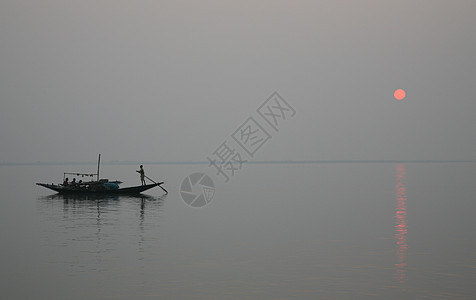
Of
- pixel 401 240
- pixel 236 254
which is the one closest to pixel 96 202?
pixel 236 254

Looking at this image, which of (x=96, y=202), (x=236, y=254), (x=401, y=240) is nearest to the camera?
(x=236, y=254)

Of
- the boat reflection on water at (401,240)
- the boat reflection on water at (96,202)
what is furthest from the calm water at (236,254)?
the boat reflection on water at (96,202)

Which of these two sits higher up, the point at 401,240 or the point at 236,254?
the point at 401,240

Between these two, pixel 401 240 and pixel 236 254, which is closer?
pixel 236 254

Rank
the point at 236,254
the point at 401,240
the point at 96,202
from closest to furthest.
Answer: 1. the point at 236,254
2. the point at 401,240
3. the point at 96,202

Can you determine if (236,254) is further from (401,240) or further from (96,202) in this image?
(96,202)

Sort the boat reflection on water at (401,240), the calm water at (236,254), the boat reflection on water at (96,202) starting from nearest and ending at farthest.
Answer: the calm water at (236,254) → the boat reflection on water at (401,240) → the boat reflection on water at (96,202)

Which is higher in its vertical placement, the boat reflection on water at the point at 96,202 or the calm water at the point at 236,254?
the boat reflection on water at the point at 96,202

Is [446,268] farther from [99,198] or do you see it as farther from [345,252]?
[99,198]

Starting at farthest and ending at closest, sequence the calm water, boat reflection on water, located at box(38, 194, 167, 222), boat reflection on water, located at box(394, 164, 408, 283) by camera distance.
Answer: boat reflection on water, located at box(38, 194, 167, 222), boat reflection on water, located at box(394, 164, 408, 283), the calm water

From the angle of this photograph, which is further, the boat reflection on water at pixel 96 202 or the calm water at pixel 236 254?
the boat reflection on water at pixel 96 202

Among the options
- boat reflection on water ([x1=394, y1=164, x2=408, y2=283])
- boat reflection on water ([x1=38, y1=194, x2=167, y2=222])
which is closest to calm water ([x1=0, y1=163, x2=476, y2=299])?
boat reflection on water ([x1=394, y1=164, x2=408, y2=283])

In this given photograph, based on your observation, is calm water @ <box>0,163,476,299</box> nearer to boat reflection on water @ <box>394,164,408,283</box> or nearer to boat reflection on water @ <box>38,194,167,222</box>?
boat reflection on water @ <box>394,164,408,283</box>

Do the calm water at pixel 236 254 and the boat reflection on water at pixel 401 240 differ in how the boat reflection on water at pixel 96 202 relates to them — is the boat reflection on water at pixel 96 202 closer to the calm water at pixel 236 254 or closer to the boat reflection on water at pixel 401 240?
the calm water at pixel 236 254
